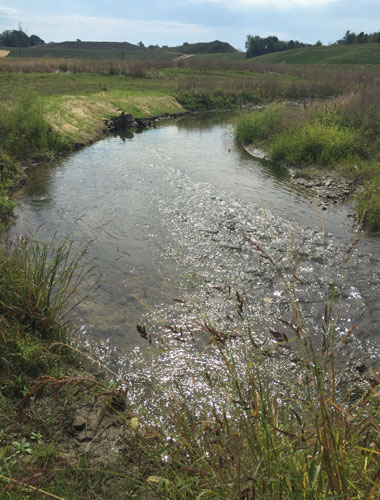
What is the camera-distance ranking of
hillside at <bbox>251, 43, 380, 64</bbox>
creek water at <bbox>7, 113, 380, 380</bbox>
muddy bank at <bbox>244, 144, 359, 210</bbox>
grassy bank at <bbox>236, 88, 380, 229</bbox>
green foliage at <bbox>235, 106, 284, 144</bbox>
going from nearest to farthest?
creek water at <bbox>7, 113, 380, 380</bbox> < muddy bank at <bbox>244, 144, 359, 210</bbox> < grassy bank at <bbox>236, 88, 380, 229</bbox> < green foliage at <bbox>235, 106, 284, 144</bbox> < hillside at <bbox>251, 43, 380, 64</bbox>

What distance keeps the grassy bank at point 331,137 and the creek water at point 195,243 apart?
4.51 feet

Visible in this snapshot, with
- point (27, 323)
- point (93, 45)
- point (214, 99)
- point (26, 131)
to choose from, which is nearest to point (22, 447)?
point (27, 323)

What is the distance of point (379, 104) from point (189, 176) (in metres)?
10.3

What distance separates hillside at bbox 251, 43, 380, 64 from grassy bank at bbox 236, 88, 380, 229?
74.5m

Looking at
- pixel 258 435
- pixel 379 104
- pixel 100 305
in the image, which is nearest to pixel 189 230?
pixel 100 305

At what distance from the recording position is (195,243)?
364 inches

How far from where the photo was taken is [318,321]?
6336mm

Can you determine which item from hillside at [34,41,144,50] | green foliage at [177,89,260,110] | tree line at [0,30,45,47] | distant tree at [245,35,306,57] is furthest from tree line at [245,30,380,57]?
green foliage at [177,89,260,110]

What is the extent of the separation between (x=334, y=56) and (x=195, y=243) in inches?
4044

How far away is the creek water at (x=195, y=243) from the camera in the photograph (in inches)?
243

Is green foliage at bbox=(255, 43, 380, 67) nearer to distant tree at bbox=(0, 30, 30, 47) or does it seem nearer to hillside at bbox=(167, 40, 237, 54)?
hillside at bbox=(167, 40, 237, 54)

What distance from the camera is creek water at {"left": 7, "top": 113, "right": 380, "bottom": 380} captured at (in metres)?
6.18

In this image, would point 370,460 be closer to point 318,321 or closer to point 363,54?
point 318,321

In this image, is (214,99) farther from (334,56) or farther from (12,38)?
(12,38)
